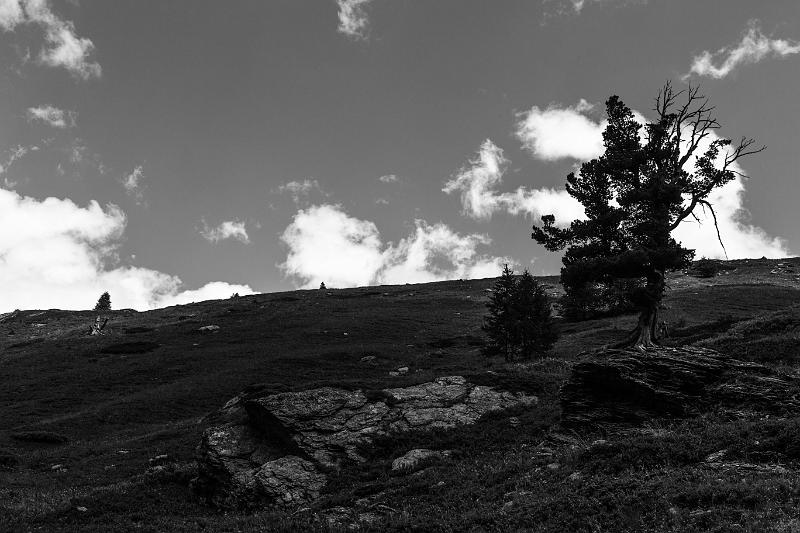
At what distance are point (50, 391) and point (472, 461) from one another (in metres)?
50.1

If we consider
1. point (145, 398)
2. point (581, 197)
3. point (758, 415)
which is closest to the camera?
point (758, 415)

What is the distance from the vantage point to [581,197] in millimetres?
34531

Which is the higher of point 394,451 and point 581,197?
point 581,197

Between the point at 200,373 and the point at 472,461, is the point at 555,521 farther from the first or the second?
the point at 200,373

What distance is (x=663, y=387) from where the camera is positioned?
1808 centimetres

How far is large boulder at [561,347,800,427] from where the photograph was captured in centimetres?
1705

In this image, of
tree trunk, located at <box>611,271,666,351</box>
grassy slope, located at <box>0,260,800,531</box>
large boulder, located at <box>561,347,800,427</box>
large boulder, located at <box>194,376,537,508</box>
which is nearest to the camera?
grassy slope, located at <box>0,260,800,531</box>

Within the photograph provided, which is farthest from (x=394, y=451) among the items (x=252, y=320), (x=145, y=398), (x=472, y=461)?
(x=252, y=320)

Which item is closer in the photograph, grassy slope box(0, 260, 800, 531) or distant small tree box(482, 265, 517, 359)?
grassy slope box(0, 260, 800, 531)

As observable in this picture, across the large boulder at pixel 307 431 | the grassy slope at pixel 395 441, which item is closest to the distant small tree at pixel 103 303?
the grassy slope at pixel 395 441

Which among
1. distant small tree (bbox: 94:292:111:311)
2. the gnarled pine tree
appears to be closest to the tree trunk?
the gnarled pine tree

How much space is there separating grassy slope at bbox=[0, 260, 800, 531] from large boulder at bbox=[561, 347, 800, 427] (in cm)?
111

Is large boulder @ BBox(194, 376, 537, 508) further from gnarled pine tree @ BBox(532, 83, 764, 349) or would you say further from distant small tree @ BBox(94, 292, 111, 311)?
distant small tree @ BBox(94, 292, 111, 311)

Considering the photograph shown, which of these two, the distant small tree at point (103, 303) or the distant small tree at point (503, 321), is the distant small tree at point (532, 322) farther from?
the distant small tree at point (103, 303)
